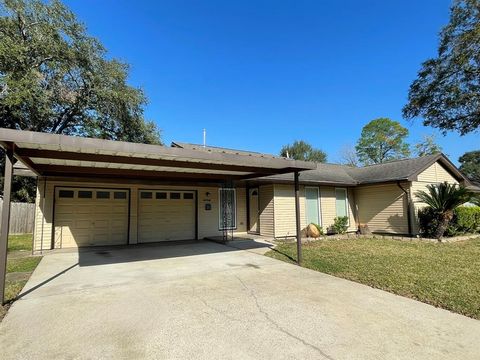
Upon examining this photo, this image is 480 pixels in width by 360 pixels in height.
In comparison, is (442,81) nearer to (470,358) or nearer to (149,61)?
(149,61)

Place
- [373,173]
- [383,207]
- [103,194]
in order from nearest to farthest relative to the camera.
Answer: [103,194] → [383,207] → [373,173]

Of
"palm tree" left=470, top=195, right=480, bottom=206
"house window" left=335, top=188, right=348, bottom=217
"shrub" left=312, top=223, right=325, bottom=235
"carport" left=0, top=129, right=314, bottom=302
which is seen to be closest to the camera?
"carport" left=0, top=129, right=314, bottom=302

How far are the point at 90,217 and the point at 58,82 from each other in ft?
38.7

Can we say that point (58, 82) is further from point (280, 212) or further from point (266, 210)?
point (280, 212)

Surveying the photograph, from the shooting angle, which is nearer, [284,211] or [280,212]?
[280,212]

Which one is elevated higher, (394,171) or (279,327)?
(394,171)

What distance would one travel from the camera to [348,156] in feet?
138

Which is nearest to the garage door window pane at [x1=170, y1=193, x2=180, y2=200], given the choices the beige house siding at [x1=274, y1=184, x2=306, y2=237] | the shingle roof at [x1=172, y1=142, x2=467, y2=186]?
the shingle roof at [x1=172, y1=142, x2=467, y2=186]

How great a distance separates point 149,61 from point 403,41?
1217cm

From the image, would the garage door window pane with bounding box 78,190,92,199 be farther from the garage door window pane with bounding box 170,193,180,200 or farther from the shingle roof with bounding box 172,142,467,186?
the shingle roof with bounding box 172,142,467,186

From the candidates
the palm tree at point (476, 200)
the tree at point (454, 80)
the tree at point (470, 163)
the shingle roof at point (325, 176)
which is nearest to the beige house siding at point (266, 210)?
the shingle roof at point (325, 176)

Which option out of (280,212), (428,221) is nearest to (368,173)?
(428,221)

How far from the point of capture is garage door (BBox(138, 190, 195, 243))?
11234 millimetres

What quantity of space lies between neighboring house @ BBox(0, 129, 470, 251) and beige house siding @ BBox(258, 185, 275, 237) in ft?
0.14
